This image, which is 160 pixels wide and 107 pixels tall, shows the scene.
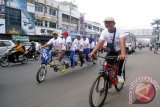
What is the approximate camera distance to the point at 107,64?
19.5 feet

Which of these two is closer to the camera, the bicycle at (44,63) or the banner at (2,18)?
the bicycle at (44,63)

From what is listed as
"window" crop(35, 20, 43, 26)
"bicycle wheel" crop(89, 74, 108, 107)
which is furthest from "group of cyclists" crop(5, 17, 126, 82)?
"window" crop(35, 20, 43, 26)

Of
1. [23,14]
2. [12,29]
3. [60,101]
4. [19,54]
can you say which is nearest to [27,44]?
[19,54]

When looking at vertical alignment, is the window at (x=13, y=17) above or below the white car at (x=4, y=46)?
above

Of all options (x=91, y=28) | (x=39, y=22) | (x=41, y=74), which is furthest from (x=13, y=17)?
(x=91, y=28)

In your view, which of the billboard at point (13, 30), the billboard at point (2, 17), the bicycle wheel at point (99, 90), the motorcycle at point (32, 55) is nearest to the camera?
the bicycle wheel at point (99, 90)

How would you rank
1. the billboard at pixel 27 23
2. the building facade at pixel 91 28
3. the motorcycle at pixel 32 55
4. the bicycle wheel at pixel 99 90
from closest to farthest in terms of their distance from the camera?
1. the bicycle wheel at pixel 99 90
2. the motorcycle at pixel 32 55
3. the billboard at pixel 27 23
4. the building facade at pixel 91 28

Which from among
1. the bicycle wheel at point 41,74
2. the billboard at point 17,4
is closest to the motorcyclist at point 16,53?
the bicycle wheel at point 41,74

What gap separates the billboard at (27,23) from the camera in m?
38.9

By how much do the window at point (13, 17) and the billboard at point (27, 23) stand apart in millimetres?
738

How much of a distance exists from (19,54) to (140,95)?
36.6ft

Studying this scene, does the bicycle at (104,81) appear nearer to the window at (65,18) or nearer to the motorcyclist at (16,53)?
the motorcyclist at (16,53)

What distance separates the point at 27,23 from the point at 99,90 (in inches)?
1406

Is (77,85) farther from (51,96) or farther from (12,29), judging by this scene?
(12,29)
